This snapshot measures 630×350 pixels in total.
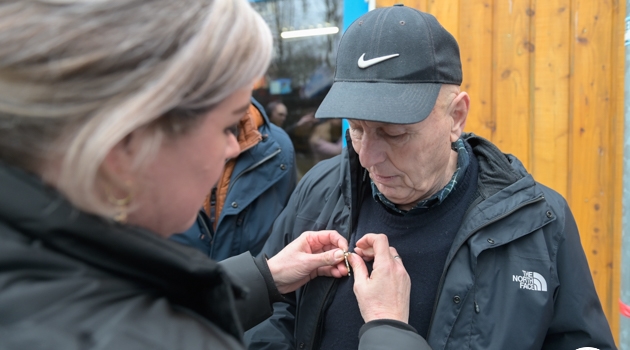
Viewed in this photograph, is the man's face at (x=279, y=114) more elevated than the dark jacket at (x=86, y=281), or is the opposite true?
the dark jacket at (x=86, y=281)

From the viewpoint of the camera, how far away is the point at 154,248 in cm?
85

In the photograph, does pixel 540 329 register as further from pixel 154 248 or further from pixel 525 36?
pixel 525 36

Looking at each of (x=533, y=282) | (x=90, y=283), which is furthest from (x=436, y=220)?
(x=90, y=283)

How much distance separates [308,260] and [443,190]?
0.51 metres

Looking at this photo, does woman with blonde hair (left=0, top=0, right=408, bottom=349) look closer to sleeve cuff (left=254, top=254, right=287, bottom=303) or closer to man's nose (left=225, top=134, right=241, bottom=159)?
man's nose (left=225, top=134, right=241, bottom=159)

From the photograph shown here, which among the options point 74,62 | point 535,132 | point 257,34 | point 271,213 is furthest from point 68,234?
point 535,132

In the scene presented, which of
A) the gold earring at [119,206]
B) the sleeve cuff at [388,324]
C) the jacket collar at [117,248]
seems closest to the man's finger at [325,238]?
the sleeve cuff at [388,324]

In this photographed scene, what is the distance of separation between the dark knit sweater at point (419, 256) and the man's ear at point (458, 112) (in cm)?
14

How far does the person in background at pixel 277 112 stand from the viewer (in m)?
4.21

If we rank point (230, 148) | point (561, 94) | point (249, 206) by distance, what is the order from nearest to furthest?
1. point (230, 148)
2. point (249, 206)
3. point (561, 94)

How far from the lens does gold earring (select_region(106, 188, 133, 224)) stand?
0.85 metres

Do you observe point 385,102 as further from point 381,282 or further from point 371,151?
point 381,282

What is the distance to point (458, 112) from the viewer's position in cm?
186

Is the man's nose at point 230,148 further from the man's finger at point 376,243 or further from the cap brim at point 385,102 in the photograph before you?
the man's finger at point 376,243
